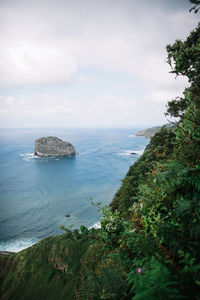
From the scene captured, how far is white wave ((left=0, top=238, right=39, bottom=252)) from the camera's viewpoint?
34.7 m

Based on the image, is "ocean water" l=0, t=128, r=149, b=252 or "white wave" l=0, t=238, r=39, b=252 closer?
"white wave" l=0, t=238, r=39, b=252

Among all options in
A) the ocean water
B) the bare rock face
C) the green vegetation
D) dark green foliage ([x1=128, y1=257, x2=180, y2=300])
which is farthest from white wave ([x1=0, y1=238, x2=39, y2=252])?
the bare rock face

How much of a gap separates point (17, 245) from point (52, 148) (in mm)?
89878

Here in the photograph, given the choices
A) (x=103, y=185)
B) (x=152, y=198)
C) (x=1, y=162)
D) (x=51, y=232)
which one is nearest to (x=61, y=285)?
(x=152, y=198)

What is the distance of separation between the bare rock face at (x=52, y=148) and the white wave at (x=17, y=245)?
8117 cm

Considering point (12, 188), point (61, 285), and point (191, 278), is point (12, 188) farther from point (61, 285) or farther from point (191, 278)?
point (191, 278)

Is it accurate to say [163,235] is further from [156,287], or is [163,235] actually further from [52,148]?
[52,148]

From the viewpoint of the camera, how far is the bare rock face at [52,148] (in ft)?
382

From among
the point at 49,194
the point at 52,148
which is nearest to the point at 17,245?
the point at 49,194

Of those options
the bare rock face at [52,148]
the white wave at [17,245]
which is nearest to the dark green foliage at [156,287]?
the white wave at [17,245]

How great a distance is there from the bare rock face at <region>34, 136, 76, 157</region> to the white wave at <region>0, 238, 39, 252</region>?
8117cm

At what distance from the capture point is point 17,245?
117ft

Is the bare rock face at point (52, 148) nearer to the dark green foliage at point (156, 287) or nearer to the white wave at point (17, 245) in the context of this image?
the white wave at point (17, 245)

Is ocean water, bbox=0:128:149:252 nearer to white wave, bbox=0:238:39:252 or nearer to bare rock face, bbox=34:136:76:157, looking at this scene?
white wave, bbox=0:238:39:252
